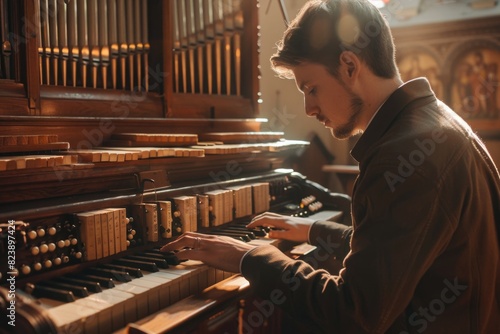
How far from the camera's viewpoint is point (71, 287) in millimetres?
1716

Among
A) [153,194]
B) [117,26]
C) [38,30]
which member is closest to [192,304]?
[153,194]

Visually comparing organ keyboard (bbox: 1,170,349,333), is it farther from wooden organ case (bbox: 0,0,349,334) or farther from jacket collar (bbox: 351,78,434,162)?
jacket collar (bbox: 351,78,434,162)

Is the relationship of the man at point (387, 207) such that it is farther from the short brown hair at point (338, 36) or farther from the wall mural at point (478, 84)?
the wall mural at point (478, 84)

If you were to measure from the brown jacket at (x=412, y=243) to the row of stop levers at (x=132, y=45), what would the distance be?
1539mm

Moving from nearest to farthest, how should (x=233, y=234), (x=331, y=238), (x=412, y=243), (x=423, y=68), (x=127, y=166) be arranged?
(x=412, y=243) < (x=127, y=166) < (x=331, y=238) < (x=233, y=234) < (x=423, y=68)

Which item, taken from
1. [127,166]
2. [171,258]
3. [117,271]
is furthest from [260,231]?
[117,271]

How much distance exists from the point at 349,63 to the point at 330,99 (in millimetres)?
160

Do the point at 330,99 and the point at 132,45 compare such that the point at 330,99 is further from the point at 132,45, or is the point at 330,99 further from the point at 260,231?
the point at 132,45

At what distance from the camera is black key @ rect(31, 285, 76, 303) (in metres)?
1.63

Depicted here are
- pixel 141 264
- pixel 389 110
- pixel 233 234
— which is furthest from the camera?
pixel 233 234

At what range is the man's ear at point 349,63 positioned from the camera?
166 centimetres

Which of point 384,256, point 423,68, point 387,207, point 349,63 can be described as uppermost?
point 423,68

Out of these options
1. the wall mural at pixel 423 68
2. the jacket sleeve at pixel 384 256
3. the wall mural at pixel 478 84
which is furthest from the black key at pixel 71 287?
the wall mural at pixel 478 84

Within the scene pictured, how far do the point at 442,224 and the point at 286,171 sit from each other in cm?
225
